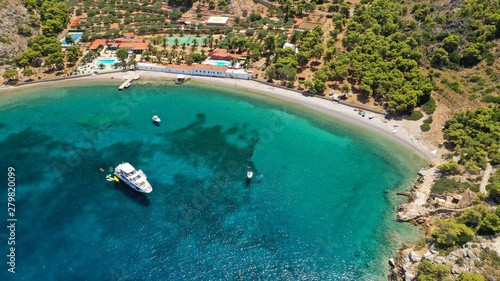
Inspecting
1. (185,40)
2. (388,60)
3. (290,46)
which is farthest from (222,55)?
(388,60)

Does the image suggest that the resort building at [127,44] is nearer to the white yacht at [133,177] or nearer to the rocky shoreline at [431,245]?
the white yacht at [133,177]

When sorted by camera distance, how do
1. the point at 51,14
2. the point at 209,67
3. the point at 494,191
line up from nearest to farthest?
→ 1. the point at 494,191
2. the point at 209,67
3. the point at 51,14

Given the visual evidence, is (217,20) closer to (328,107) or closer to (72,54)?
(72,54)

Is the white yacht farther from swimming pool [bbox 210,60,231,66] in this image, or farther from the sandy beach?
swimming pool [bbox 210,60,231,66]

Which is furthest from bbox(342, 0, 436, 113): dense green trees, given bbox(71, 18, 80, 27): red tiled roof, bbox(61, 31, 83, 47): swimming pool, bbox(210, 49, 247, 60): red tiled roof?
bbox(71, 18, 80, 27): red tiled roof

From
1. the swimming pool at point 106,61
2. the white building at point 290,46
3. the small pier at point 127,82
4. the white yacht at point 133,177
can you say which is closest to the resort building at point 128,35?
the swimming pool at point 106,61

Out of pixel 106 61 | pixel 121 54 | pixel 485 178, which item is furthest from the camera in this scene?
pixel 106 61

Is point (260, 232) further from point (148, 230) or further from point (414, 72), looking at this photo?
point (414, 72)
